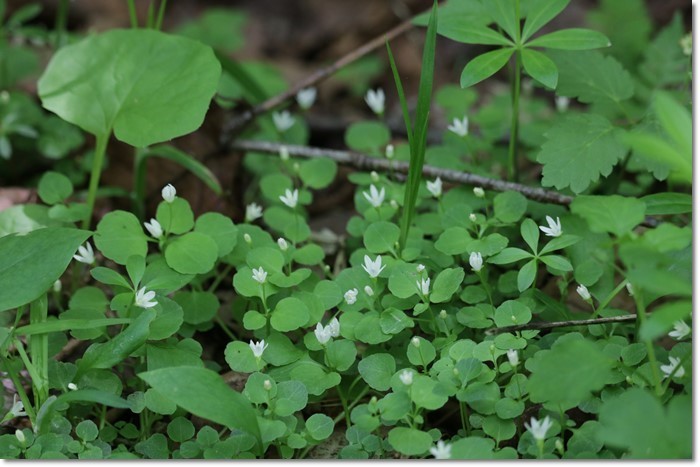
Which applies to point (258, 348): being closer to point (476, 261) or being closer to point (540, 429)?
point (476, 261)

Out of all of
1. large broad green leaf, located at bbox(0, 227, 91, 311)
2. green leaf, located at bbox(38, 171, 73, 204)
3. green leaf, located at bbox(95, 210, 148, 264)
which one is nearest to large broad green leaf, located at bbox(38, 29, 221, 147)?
green leaf, located at bbox(38, 171, 73, 204)

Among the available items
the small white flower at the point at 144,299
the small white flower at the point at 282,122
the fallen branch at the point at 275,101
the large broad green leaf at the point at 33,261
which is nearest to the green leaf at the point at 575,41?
the fallen branch at the point at 275,101

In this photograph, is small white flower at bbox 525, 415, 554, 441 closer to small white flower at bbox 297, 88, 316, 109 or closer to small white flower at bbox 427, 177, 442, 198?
small white flower at bbox 427, 177, 442, 198

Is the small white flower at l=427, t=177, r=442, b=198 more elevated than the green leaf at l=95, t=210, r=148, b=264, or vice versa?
the small white flower at l=427, t=177, r=442, b=198

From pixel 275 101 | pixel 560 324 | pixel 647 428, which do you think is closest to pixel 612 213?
pixel 560 324

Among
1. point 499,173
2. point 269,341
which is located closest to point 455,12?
point 499,173

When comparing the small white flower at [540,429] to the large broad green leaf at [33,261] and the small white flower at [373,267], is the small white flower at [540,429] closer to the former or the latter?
the small white flower at [373,267]
